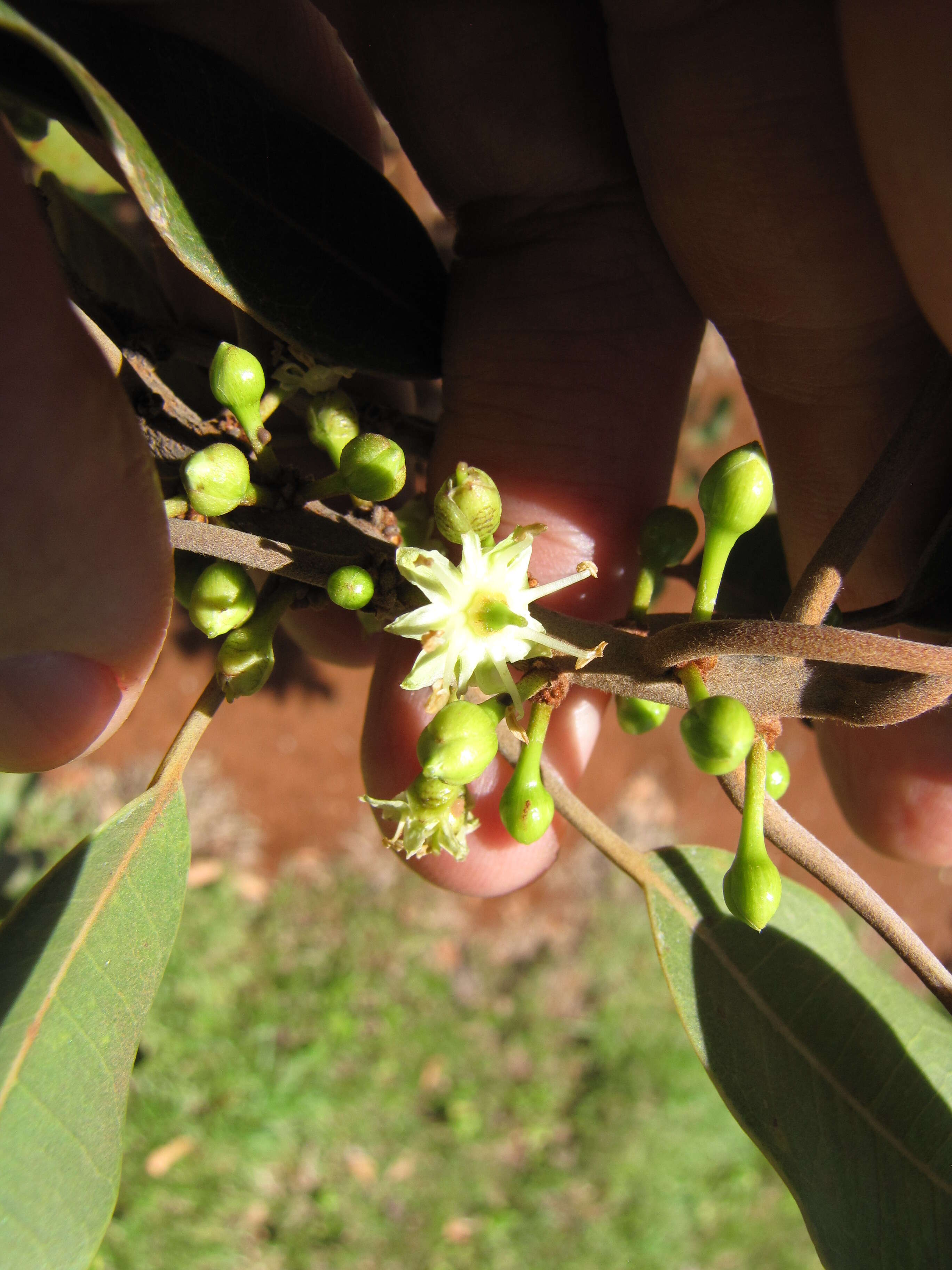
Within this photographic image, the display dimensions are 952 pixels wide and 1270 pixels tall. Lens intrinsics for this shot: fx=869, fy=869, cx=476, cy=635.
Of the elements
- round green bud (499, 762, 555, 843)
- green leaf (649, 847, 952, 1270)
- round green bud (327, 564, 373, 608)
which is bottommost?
green leaf (649, 847, 952, 1270)

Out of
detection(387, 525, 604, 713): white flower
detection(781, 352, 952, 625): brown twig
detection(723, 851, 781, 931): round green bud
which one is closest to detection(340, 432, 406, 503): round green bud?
detection(387, 525, 604, 713): white flower

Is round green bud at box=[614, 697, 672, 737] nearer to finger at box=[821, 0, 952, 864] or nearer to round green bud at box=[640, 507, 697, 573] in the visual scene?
round green bud at box=[640, 507, 697, 573]

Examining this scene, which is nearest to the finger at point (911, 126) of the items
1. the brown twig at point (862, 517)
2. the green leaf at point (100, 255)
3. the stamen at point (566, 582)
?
the brown twig at point (862, 517)

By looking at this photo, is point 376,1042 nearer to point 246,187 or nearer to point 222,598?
point 222,598

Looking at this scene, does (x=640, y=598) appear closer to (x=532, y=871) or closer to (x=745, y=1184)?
(x=532, y=871)

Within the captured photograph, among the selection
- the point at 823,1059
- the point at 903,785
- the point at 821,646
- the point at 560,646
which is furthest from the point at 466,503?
the point at 903,785

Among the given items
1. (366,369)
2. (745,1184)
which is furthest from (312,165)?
(745,1184)
